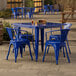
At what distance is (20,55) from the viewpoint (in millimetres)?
6449

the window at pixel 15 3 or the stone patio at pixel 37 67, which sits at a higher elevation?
the window at pixel 15 3

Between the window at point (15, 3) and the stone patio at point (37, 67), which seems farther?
the window at point (15, 3)

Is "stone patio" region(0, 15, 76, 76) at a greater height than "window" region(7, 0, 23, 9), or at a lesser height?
lesser

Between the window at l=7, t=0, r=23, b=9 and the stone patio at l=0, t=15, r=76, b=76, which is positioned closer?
the stone patio at l=0, t=15, r=76, b=76

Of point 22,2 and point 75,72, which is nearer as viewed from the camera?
point 75,72

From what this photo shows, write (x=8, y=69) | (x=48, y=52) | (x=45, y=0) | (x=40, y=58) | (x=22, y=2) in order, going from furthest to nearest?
(x=45, y=0), (x=22, y=2), (x=48, y=52), (x=40, y=58), (x=8, y=69)

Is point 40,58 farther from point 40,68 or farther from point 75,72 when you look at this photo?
point 75,72

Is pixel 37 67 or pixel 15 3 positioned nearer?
pixel 37 67

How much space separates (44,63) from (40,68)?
447mm

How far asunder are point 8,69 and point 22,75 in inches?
20.7

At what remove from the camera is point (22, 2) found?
25.6 meters

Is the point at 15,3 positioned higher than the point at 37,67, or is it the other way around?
the point at 15,3

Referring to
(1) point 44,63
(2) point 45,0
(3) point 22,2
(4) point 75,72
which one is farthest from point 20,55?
(2) point 45,0

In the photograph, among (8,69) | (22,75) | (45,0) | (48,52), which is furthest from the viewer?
(45,0)
